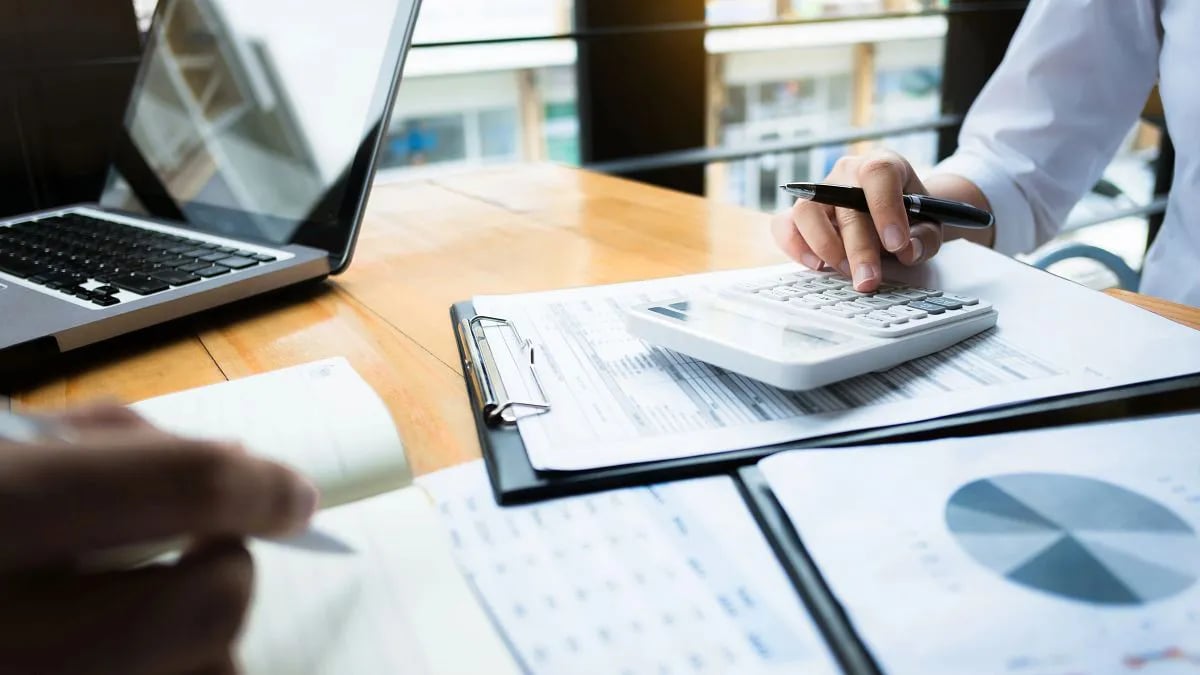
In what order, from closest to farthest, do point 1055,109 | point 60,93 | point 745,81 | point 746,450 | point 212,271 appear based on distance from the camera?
1. point 746,450
2. point 212,271
3. point 1055,109
4. point 60,93
5. point 745,81

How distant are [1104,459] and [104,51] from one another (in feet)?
3.52

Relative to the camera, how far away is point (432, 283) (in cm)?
Answer: 62

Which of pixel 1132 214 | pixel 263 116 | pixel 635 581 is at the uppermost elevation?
pixel 263 116

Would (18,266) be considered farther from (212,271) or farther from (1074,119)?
(1074,119)

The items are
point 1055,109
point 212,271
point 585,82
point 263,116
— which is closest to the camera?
point 212,271

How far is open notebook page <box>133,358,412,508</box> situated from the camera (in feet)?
1.03

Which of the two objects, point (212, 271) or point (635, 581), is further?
point (212, 271)

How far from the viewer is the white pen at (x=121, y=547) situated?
19 cm

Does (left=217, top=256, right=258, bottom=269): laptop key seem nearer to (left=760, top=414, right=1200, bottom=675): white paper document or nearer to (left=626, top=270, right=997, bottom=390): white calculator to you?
(left=626, top=270, right=997, bottom=390): white calculator

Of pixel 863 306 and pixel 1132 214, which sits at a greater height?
pixel 863 306

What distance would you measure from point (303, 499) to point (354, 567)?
0.16 ft

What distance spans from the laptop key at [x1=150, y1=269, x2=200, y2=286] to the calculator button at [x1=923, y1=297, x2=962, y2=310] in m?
0.43

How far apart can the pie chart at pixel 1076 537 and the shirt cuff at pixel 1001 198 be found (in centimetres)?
50

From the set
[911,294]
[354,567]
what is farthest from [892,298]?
[354,567]
